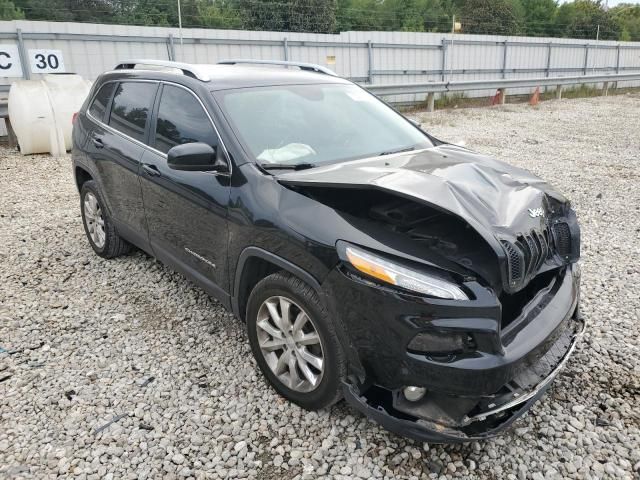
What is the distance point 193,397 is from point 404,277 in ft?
5.12

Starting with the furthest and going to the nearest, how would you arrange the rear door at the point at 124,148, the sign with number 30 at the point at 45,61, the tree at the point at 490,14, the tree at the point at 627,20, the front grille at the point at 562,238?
1. the tree at the point at 627,20
2. the tree at the point at 490,14
3. the sign with number 30 at the point at 45,61
4. the rear door at the point at 124,148
5. the front grille at the point at 562,238

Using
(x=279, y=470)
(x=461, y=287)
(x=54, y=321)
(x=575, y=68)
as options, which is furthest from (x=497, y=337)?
(x=575, y=68)

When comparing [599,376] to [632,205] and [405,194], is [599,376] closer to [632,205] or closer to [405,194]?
[405,194]

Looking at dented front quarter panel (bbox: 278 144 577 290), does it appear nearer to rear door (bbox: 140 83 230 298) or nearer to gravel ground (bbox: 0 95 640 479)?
rear door (bbox: 140 83 230 298)

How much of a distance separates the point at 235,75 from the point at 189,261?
1.36 meters

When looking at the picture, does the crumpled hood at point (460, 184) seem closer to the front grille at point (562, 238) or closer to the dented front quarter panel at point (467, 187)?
the dented front quarter panel at point (467, 187)

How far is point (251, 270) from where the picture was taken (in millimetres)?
3031

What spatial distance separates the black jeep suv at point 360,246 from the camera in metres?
2.31

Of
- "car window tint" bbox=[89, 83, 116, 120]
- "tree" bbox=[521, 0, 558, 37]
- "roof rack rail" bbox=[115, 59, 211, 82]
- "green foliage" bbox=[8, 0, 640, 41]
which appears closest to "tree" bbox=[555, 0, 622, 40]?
"green foliage" bbox=[8, 0, 640, 41]

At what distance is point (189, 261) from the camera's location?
3.57 metres

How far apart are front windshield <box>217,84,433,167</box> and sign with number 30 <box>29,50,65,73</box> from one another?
10.3 m

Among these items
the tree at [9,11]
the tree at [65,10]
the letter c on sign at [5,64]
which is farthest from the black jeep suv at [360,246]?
the tree at [9,11]

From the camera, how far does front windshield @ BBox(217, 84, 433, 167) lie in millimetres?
3260

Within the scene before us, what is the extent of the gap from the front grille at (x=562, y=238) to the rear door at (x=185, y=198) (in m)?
1.90
